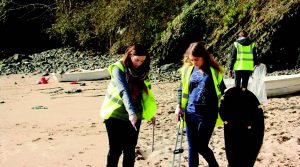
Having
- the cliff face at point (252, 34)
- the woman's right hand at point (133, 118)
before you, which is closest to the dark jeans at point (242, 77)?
the cliff face at point (252, 34)

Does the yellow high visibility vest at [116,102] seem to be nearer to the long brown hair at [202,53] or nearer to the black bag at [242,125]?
the long brown hair at [202,53]

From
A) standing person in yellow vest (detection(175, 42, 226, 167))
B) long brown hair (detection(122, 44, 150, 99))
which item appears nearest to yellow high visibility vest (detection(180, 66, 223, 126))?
standing person in yellow vest (detection(175, 42, 226, 167))

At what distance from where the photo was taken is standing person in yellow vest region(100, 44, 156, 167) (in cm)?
425

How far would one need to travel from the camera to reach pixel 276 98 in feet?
32.9

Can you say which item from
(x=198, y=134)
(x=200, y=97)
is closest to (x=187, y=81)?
(x=200, y=97)

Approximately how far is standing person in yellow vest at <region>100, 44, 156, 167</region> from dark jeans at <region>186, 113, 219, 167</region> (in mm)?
439

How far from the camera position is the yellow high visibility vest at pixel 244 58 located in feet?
29.6

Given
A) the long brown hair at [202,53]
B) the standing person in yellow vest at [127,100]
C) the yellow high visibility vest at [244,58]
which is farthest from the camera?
the yellow high visibility vest at [244,58]

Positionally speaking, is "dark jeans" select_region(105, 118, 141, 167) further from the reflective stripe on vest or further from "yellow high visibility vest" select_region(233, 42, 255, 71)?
"yellow high visibility vest" select_region(233, 42, 255, 71)

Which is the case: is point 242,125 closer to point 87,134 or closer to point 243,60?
point 87,134

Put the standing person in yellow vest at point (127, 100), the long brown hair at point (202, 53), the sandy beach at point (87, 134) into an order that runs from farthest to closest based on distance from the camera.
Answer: the sandy beach at point (87, 134) < the long brown hair at point (202, 53) < the standing person in yellow vest at point (127, 100)

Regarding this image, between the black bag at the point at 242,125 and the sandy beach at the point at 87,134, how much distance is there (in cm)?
109

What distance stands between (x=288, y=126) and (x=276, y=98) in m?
2.87

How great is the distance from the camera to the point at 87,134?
830 cm
